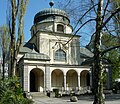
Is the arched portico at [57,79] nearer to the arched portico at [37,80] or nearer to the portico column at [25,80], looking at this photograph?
the arched portico at [37,80]

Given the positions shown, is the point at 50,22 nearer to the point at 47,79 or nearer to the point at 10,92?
the point at 47,79

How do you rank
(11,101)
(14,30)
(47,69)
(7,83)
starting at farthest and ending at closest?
(47,69), (14,30), (7,83), (11,101)

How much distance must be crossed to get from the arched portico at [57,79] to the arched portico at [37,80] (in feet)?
7.99

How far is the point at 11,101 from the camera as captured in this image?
27.1 ft

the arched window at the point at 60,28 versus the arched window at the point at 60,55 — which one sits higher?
the arched window at the point at 60,28

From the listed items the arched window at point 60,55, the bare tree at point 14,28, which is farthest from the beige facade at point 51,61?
the bare tree at point 14,28

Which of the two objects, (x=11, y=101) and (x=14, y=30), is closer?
(x=11, y=101)

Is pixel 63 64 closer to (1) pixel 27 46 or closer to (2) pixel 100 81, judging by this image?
(1) pixel 27 46

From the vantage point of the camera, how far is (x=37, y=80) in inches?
1458

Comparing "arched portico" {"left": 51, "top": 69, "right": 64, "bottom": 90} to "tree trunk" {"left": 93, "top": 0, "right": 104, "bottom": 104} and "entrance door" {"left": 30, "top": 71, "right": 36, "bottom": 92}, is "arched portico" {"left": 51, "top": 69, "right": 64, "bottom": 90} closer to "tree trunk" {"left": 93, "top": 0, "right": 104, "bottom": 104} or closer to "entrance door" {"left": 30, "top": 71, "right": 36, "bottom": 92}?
"entrance door" {"left": 30, "top": 71, "right": 36, "bottom": 92}

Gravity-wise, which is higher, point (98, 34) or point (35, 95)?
point (98, 34)

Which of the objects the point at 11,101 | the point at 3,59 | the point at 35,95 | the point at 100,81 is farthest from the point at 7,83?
the point at 3,59

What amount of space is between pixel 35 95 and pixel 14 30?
18.7 meters

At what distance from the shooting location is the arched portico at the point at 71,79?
39334 mm
